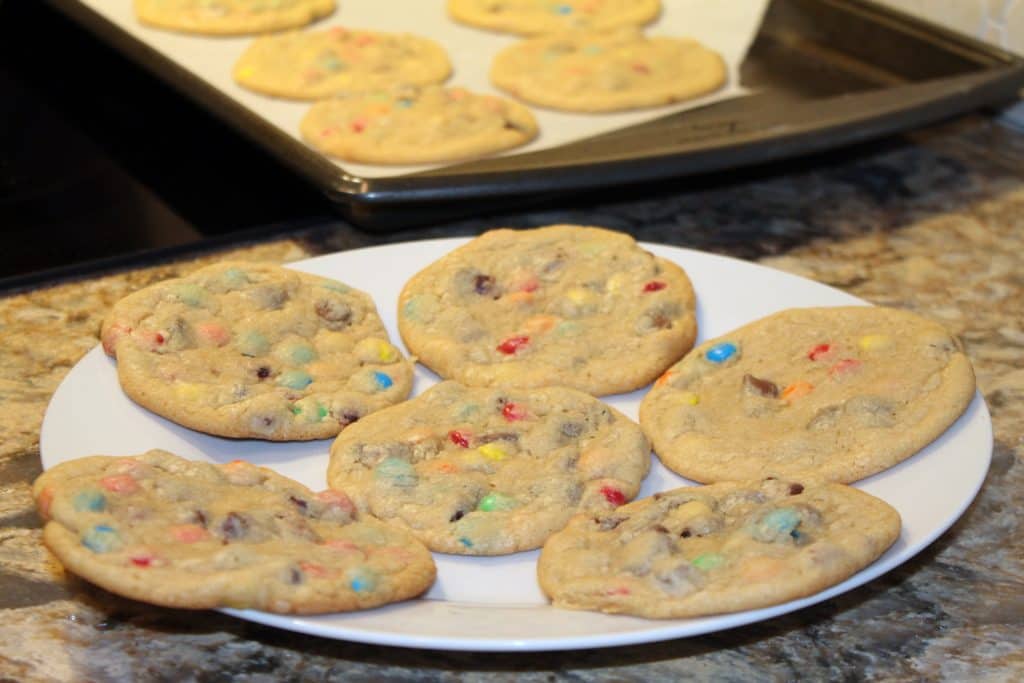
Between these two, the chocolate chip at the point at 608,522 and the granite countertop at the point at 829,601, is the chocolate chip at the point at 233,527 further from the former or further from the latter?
the chocolate chip at the point at 608,522

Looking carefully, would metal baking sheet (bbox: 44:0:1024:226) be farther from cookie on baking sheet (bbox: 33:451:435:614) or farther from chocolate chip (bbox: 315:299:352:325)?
cookie on baking sheet (bbox: 33:451:435:614)

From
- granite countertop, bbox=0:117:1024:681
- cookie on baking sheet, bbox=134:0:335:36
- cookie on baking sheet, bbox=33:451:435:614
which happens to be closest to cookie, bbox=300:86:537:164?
granite countertop, bbox=0:117:1024:681

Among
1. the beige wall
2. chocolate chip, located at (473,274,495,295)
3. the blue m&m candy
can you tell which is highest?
the beige wall

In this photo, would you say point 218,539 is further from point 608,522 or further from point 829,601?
point 829,601

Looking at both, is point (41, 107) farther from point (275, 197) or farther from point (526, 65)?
point (526, 65)

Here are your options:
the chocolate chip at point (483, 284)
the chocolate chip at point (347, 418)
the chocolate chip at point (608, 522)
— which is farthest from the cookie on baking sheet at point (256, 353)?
the chocolate chip at point (608, 522)

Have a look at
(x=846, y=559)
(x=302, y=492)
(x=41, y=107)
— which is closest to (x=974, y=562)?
(x=846, y=559)
